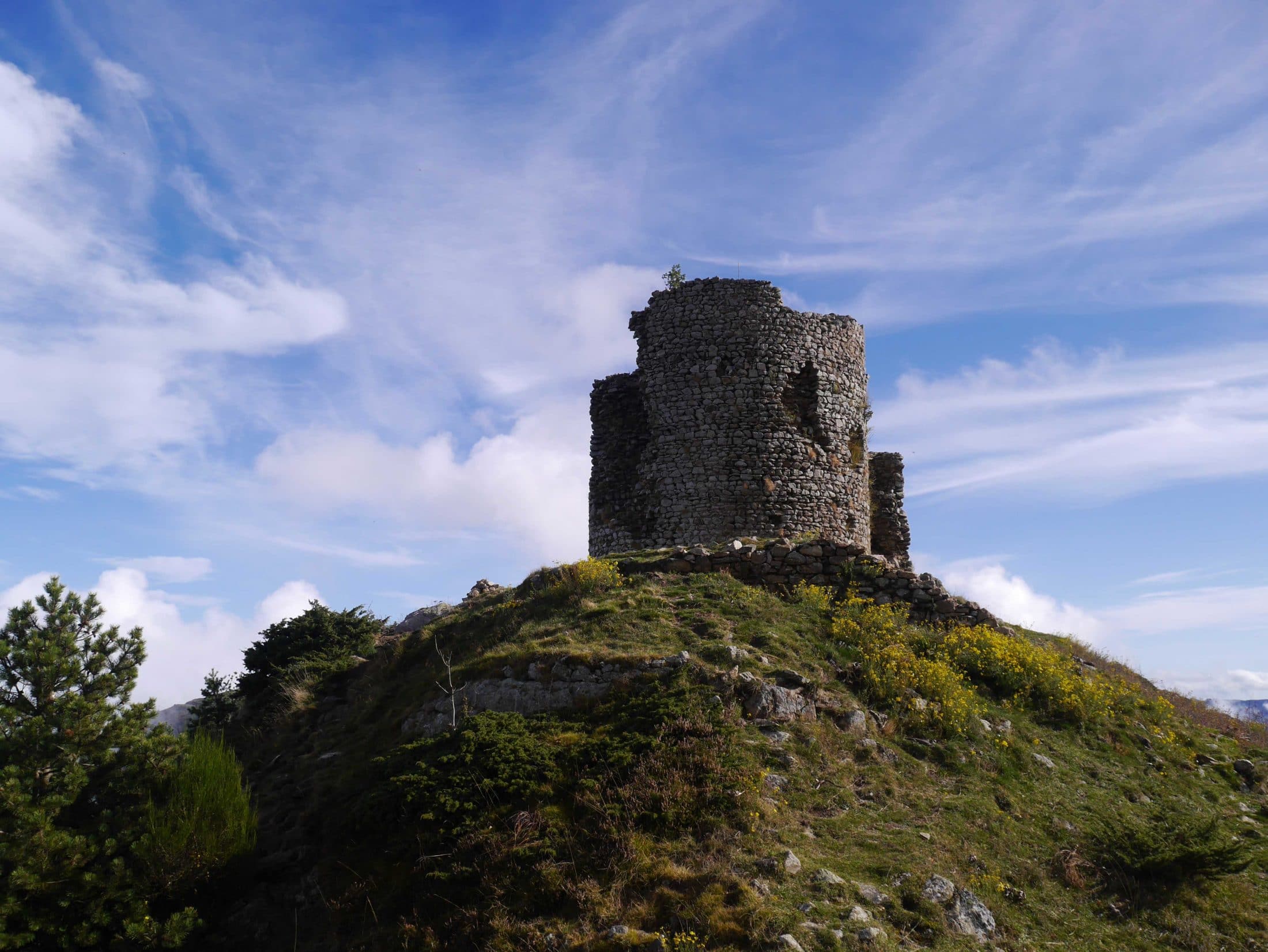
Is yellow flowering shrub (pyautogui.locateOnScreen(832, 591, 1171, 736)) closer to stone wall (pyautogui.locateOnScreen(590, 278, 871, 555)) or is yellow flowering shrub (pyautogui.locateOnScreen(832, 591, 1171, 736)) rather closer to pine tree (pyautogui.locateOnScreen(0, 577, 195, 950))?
stone wall (pyautogui.locateOnScreen(590, 278, 871, 555))

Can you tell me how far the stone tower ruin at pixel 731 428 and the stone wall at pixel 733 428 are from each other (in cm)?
3

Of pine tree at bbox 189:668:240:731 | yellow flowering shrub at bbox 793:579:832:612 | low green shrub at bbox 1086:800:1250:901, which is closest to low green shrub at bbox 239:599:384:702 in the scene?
pine tree at bbox 189:668:240:731

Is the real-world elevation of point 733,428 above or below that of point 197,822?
above

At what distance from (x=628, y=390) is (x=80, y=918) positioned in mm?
15880

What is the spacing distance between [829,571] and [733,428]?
543cm

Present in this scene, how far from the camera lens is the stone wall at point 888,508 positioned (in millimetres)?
24234

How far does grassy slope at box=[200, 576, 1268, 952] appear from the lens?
7852mm

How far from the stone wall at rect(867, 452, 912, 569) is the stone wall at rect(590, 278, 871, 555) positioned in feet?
7.61

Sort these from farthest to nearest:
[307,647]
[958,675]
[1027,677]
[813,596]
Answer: [307,647] < [813,596] < [1027,677] < [958,675]

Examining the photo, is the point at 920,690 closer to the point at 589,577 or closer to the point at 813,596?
the point at 813,596

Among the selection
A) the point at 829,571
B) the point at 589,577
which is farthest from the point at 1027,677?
the point at 589,577

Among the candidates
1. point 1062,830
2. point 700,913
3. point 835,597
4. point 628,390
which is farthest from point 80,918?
point 628,390

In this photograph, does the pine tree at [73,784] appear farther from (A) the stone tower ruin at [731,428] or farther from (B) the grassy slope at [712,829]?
(A) the stone tower ruin at [731,428]

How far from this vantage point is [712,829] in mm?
8547
